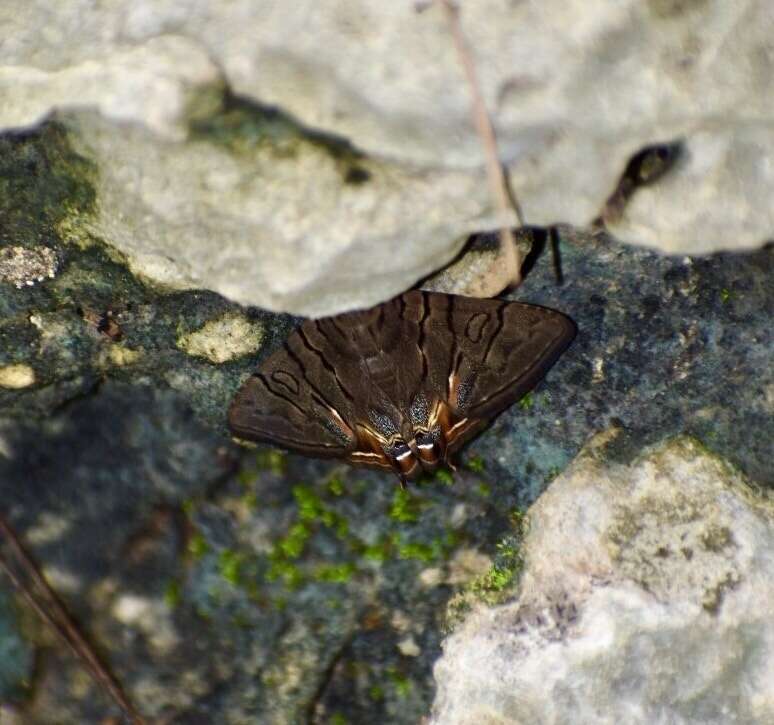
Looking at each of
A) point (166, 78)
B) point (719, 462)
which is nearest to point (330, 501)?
point (719, 462)

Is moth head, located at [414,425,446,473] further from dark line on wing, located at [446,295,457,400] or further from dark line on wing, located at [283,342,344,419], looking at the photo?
dark line on wing, located at [283,342,344,419]

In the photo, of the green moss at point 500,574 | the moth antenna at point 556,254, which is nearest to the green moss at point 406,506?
the green moss at point 500,574

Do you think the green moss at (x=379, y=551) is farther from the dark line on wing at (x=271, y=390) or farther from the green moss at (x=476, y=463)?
the dark line on wing at (x=271, y=390)

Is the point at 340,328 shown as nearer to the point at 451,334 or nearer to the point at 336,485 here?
the point at 451,334

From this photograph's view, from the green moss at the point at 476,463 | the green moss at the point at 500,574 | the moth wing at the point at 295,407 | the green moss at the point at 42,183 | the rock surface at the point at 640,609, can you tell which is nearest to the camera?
the green moss at the point at 42,183

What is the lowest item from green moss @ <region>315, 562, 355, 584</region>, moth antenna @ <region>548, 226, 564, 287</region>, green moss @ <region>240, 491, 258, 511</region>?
green moss @ <region>315, 562, 355, 584</region>

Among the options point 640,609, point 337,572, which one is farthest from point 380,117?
point 337,572

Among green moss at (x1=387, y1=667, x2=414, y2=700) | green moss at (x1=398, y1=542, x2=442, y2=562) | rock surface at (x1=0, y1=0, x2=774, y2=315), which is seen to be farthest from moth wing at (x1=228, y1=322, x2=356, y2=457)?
green moss at (x1=387, y1=667, x2=414, y2=700)
